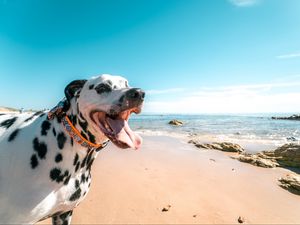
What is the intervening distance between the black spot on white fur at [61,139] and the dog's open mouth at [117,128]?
14.0 inches

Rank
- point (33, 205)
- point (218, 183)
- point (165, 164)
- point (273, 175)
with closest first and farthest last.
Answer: point (33, 205), point (218, 183), point (273, 175), point (165, 164)

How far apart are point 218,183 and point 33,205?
487 centimetres

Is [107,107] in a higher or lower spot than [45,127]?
higher

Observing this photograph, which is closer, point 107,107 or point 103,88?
point 107,107

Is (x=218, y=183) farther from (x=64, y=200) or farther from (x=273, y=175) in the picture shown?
(x=64, y=200)

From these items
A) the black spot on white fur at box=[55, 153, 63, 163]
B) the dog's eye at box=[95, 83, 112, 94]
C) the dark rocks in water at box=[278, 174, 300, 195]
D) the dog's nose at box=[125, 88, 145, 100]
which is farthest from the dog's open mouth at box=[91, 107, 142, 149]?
the dark rocks in water at box=[278, 174, 300, 195]

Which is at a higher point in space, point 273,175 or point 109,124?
point 109,124

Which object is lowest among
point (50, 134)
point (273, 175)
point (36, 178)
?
point (273, 175)

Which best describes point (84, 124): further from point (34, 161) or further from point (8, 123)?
point (8, 123)

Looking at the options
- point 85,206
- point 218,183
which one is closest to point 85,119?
point 85,206

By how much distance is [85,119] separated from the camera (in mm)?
2184

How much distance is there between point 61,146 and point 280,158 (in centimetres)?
934

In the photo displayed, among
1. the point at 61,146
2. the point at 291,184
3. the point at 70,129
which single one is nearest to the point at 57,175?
the point at 61,146

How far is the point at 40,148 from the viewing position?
7.15ft
